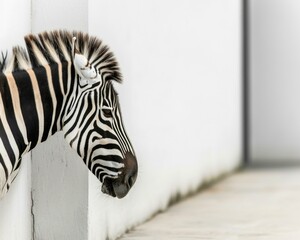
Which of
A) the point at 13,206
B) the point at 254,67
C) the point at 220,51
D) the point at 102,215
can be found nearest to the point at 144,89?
the point at 102,215

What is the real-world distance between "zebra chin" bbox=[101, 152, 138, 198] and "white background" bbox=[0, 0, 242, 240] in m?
0.85

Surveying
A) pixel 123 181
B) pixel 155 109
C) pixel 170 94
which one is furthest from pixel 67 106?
pixel 170 94

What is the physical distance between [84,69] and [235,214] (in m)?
3.91

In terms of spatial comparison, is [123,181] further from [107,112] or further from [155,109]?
[155,109]

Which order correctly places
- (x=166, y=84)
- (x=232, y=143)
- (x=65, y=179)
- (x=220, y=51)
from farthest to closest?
(x=232, y=143)
(x=220, y=51)
(x=166, y=84)
(x=65, y=179)

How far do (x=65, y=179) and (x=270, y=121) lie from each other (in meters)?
8.23

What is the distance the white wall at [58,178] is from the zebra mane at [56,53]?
114 centimetres

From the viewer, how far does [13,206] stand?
5625 millimetres

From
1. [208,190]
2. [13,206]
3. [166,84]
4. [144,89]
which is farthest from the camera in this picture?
[208,190]

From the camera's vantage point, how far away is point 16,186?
5.66 meters

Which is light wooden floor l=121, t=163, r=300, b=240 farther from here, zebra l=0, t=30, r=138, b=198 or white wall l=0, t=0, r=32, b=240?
zebra l=0, t=30, r=138, b=198

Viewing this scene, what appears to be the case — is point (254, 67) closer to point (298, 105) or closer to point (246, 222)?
point (298, 105)

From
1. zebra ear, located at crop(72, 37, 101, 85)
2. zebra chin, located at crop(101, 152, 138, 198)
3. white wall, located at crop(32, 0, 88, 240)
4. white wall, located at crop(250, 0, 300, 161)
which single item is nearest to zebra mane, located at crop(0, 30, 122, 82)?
zebra ear, located at crop(72, 37, 101, 85)

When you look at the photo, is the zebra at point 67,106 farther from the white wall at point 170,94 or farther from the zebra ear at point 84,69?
the white wall at point 170,94
